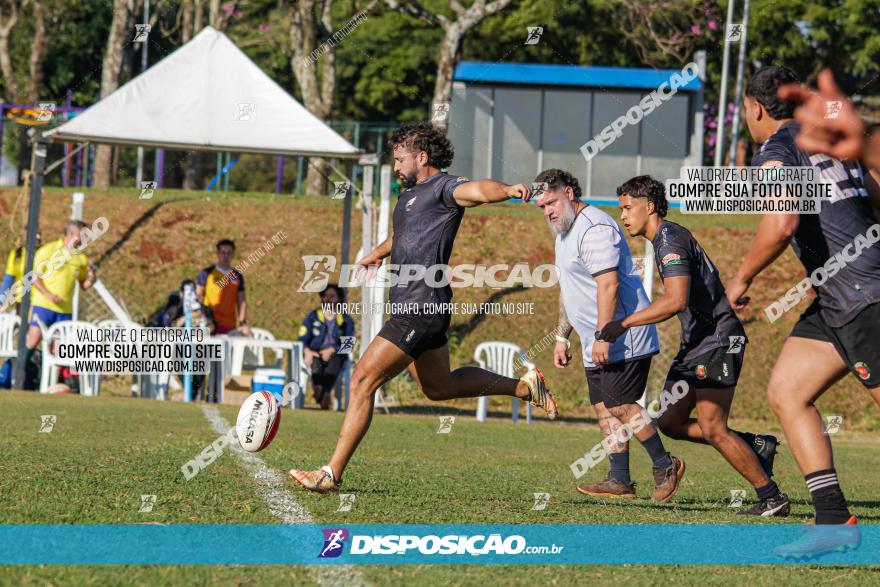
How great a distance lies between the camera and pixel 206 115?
52.2 feet

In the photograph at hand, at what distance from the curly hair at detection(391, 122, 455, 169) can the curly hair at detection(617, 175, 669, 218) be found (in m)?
1.14

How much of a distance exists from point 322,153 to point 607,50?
25.0m

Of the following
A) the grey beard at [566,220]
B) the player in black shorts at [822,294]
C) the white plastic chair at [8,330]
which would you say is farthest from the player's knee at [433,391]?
the white plastic chair at [8,330]

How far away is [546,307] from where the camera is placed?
21938 millimetres

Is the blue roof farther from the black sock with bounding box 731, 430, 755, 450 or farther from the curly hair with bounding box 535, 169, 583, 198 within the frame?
the black sock with bounding box 731, 430, 755, 450

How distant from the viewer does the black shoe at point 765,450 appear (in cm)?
744

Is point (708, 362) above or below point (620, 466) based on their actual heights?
above

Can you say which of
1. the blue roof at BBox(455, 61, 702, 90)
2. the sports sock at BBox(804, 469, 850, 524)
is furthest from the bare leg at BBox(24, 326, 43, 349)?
the blue roof at BBox(455, 61, 702, 90)

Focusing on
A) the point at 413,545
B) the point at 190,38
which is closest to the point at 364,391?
the point at 413,545

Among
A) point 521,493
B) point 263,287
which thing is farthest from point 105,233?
point 521,493

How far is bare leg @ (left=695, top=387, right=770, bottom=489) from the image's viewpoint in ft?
23.7

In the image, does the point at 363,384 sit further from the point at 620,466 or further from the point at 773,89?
the point at 773,89

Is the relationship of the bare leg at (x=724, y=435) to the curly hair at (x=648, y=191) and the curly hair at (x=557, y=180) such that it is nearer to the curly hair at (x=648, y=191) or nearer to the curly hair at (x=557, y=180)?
the curly hair at (x=648, y=191)

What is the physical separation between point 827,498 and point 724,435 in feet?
5.20
